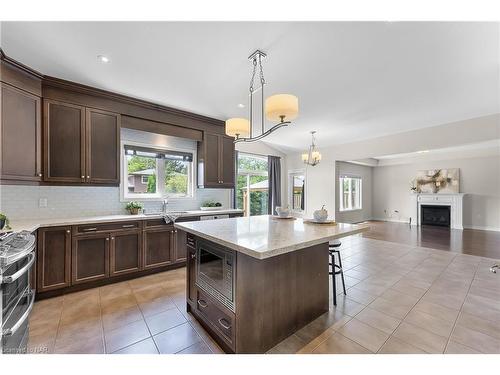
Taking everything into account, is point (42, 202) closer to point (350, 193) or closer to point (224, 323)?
point (224, 323)

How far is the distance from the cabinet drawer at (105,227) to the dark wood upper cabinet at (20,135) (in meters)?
0.76

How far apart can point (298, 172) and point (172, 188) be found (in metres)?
4.68

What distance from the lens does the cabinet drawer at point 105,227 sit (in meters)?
2.79

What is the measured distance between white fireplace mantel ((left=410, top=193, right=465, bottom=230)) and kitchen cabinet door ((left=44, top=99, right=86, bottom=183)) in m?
10.1

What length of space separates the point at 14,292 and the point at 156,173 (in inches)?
106

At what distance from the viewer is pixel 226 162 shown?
180 inches

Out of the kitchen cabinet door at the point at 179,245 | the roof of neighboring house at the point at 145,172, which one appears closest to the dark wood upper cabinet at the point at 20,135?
the roof of neighboring house at the point at 145,172

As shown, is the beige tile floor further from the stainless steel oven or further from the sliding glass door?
the sliding glass door

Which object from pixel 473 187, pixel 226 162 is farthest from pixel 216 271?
pixel 473 187

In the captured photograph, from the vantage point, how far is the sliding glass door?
6445mm

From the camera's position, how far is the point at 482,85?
9.80ft

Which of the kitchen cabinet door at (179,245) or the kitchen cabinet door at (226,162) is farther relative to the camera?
the kitchen cabinet door at (226,162)

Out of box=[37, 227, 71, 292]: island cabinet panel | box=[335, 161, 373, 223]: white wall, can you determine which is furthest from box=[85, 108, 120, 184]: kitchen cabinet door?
box=[335, 161, 373, 223]: white wall

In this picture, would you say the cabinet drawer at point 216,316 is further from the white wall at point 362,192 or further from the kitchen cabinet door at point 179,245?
the white wall at point 362,192
